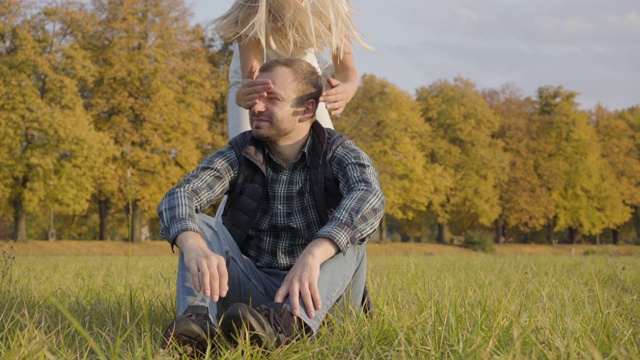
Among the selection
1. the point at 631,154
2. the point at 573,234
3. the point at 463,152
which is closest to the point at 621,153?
the point at 631,154

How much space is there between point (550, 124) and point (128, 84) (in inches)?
1049

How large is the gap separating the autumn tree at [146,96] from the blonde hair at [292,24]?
2264 centimetres

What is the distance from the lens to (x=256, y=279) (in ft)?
10.5

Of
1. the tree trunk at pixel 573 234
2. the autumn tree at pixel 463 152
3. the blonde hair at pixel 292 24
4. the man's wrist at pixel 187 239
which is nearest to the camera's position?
the man's wrist at pixel 187 239

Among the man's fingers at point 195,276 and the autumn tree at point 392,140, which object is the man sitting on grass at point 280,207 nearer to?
the man's fingers at point 195,276

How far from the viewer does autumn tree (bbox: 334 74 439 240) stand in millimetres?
32375

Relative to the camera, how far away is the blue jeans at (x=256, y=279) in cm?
279

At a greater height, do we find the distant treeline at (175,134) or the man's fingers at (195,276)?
the distant treeline at (175,134)

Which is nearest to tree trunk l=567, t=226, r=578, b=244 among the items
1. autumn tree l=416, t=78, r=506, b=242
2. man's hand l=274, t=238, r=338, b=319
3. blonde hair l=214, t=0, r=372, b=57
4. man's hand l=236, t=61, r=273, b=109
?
autumn tree l=416, t=78, r=506, b=242

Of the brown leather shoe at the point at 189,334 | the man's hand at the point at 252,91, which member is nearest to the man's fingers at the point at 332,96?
the man's hand at the point at 252,91

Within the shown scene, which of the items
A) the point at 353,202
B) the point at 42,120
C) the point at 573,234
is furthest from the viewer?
the point at 573,234

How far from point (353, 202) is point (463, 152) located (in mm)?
36757

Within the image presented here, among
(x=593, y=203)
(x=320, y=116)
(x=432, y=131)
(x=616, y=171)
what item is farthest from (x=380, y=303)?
(x=616, y=171)

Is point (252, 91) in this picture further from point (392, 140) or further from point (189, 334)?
point (392, 140)
